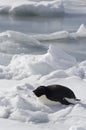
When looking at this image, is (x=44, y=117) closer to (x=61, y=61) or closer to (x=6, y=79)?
(x=6, y=79)

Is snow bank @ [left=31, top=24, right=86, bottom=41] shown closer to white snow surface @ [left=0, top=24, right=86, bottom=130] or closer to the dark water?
the dark water

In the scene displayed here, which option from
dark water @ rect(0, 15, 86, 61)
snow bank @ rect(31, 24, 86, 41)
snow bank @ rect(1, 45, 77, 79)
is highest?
dark water @ rect(0, 15, 86, 61)

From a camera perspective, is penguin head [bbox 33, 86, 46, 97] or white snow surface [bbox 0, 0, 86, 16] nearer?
penguin head [bbox 33, 86, 46, 97]

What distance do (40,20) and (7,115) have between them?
7.31 metres

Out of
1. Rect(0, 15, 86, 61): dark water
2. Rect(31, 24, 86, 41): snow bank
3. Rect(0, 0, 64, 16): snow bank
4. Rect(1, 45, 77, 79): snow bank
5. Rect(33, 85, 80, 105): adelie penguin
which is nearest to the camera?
Rect(33, 85, 80, 105): adelie penguin

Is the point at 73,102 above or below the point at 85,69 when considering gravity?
below

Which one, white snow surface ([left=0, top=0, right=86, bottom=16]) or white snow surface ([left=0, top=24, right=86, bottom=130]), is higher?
white snow surface ([left=0, top=0, right=86, bottom=16])

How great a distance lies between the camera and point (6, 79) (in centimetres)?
564

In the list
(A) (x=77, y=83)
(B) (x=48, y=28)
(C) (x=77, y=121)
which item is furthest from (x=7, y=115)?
(B) (x=48, y=28)

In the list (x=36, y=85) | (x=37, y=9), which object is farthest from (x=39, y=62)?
(x=37, y=9)

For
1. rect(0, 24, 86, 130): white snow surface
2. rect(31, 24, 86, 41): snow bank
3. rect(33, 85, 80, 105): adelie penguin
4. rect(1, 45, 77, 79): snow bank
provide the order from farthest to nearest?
rect(31, 24, 86, 41): snow bank → rect(1, 45, 77, 79): snow bank → rect(33, 85, 80, 105): adelie penguin → rect(0, 24, 86, 130): white snow surface

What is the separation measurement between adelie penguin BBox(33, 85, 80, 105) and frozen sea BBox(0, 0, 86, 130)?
0.18 feet

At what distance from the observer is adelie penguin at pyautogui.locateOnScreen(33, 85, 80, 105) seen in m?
4.28

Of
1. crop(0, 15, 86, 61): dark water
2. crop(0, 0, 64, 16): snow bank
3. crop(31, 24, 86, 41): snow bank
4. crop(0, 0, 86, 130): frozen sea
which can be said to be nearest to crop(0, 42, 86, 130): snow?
crop(0, 0, 86, 130): frozen sea
